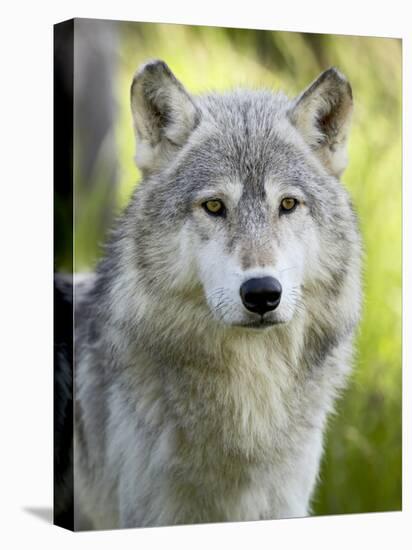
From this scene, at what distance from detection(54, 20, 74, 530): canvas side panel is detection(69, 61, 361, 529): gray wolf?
0.26 ft

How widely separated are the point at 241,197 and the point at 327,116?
892 mm

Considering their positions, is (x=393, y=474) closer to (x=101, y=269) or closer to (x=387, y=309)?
(x=387, y=309)

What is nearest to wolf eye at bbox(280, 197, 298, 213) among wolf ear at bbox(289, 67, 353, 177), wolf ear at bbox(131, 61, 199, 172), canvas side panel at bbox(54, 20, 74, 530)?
wolf ear at bbox(289, 67, 353, 177)

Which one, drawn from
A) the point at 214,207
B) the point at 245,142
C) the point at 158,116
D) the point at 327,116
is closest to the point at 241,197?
the point at 214,207

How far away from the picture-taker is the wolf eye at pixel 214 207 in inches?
220

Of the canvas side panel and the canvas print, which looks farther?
the canvas side panel

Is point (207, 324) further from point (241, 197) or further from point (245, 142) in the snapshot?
point (245, 142)

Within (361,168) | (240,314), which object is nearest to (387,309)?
(361,168)

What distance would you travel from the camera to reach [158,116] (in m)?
5.89

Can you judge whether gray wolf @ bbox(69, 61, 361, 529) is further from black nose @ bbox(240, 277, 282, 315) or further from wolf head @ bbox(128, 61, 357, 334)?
black nose @ bbox(240, 277, 282, 315)

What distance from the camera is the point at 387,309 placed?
281 inches

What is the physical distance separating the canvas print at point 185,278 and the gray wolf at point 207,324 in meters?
0.01

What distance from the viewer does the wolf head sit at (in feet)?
17.8

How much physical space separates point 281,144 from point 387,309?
1773mm
